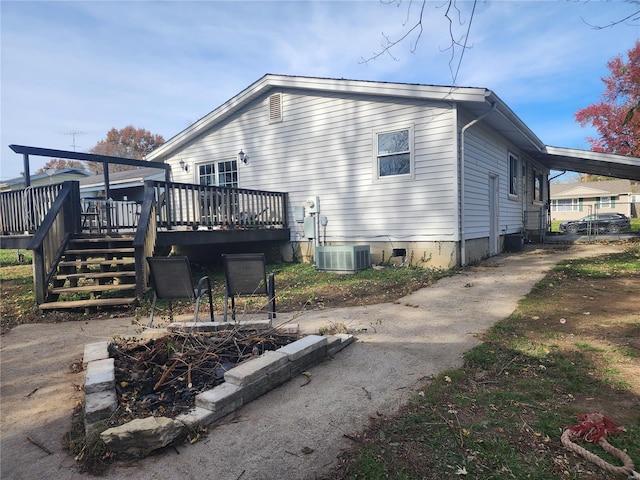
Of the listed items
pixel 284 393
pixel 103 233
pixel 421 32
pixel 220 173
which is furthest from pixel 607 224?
pixel 284 393

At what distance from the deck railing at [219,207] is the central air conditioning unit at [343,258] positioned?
6.92 ft

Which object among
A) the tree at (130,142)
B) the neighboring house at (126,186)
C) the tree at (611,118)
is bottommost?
the neighboring house at (126,186)

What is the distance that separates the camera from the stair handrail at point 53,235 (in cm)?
617

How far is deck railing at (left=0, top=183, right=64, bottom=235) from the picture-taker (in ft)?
24.9

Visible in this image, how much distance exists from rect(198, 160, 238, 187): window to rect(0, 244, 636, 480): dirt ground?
24.9 ft

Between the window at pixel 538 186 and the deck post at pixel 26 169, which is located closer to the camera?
the deck post at pixel 26 169

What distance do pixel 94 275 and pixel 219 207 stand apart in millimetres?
3616

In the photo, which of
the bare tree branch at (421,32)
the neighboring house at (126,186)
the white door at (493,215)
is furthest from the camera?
the neighboring house at (126,186)

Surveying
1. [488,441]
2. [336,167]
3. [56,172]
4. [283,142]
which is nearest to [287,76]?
[283,142]

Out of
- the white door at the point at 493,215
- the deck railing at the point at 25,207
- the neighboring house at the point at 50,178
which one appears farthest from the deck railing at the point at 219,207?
the neighboring house at the point at 50,178

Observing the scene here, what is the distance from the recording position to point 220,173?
1286cm

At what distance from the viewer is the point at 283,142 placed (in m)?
11.3

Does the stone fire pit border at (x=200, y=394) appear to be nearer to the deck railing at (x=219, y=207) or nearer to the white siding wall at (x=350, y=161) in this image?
the deck railing at (x=219, y=207)

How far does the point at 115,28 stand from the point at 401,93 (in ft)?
22.5
